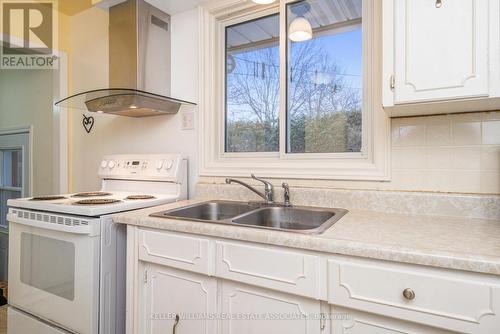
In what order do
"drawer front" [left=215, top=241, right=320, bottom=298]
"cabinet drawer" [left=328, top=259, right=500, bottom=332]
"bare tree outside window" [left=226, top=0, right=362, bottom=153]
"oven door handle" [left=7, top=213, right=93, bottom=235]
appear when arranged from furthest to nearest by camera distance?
"bare tree outside window" [left=226, top=0, right=362, bottom=153]
"oven door handle" [left=7, top=213, right=93, bottom=235]
"drawer front" [left=215, top=241, right=320, bottom=298]
"cabinet drawer" [left=328, top=259, right=500, bottom=332]

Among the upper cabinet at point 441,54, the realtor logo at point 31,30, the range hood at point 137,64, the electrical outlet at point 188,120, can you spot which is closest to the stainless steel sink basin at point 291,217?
the upper cabinet at point 441,54

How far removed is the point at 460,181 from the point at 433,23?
67 centimetres

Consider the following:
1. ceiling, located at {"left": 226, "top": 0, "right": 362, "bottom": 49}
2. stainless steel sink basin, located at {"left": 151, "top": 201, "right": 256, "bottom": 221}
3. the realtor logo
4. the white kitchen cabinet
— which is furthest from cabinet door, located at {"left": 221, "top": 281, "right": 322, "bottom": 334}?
the realtor logo

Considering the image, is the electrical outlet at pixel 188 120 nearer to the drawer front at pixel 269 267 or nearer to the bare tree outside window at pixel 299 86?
the bare tree outside window at pixel 299 86

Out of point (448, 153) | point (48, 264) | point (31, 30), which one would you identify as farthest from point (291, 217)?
point (31, 30)

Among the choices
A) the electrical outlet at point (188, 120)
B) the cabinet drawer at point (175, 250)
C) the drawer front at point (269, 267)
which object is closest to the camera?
the drawer front at point (269, 267)

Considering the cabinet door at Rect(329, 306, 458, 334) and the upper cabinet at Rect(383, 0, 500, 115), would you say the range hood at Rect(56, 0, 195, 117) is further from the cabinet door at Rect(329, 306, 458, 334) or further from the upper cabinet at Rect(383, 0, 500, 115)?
the cabinet door at Rect(329, 306, 458, 334)

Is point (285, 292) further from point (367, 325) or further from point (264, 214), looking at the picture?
point (264, 214)

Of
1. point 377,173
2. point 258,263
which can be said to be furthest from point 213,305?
point 377,173

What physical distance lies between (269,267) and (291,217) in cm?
53

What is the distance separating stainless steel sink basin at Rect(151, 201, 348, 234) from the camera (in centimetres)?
137

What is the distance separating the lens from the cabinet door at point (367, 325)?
81 centimetres

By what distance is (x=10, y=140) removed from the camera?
3.10 m

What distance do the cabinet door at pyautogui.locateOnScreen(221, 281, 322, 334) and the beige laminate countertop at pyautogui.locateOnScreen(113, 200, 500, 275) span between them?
201 mm
